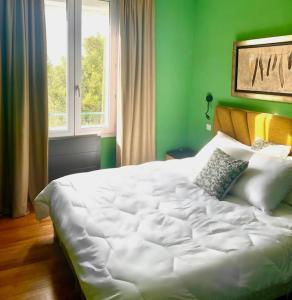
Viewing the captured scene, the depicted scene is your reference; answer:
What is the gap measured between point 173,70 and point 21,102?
72.2 inches

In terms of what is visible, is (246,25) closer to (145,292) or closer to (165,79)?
(165,79)

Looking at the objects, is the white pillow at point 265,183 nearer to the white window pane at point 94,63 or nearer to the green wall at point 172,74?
the green wall at point 172,74

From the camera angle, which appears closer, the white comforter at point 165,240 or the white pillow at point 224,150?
the white comforter at point 165,240

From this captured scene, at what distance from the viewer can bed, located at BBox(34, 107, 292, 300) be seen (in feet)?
4.67

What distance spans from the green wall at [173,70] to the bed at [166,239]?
4.82 feet

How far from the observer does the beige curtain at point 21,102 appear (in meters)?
2.87

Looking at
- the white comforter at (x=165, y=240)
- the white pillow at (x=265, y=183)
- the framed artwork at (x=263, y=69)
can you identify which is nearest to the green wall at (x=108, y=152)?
the white comforter at (x=165, y=240)

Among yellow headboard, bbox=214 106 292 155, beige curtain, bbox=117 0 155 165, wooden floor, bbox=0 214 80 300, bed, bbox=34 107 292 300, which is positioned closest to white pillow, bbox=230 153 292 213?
bed, bbox=34 107 292 300

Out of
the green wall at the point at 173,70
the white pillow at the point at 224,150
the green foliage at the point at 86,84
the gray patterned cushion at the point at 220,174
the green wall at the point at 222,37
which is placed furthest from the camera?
the green wall at the point at 173,70

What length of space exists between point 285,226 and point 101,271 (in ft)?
3.78

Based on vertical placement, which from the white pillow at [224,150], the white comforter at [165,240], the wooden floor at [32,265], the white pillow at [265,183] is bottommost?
the wooden floor at [32,265]

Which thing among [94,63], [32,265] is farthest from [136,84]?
[32,265]

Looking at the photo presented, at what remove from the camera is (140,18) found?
11.2 feet

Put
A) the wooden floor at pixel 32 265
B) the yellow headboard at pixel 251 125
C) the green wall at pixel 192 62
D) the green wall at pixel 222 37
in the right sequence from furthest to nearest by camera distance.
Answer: the green wall at pixel 192 62 → the green wall at pixel 222 37 → the yellow headboard at pixel 251 125 → the wooden floor at pixel 32 265
